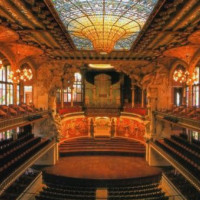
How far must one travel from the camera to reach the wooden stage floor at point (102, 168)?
1627 centimetres

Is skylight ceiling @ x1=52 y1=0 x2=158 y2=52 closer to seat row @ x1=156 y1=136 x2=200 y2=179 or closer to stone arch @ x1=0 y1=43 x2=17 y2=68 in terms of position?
stone arch @ x1=0 y1=43 x2=17 y2=68

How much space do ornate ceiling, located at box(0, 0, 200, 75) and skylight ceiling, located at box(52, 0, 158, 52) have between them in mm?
314

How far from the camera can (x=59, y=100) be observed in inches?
1014

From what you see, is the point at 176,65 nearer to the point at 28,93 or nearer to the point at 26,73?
the point at 26,73

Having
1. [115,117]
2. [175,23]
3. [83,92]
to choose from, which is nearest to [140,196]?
[175,23]

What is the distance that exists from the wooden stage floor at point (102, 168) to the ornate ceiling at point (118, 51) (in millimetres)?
7023

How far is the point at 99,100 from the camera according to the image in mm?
25797

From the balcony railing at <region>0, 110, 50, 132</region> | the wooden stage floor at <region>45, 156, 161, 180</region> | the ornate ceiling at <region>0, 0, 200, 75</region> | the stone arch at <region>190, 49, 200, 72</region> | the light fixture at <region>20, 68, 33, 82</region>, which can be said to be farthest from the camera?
the stone arch at <region>190, 49, 200, 72</region>

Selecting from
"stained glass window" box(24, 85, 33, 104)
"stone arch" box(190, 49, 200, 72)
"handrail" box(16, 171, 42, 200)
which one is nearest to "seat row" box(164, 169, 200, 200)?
"stone arch" box(190, 49, 200, 72)

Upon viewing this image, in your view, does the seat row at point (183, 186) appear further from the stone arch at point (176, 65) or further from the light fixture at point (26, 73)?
the light fixture at point (26, 73)

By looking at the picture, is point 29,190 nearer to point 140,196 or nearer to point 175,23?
point 140,196

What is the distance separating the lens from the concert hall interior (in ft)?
35.2

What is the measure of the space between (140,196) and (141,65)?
429 inches

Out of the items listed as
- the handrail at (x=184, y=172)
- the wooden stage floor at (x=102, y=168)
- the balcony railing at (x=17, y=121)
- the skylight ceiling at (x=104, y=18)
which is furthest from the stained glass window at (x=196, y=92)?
the balcony railing at (x=17, y=121)
